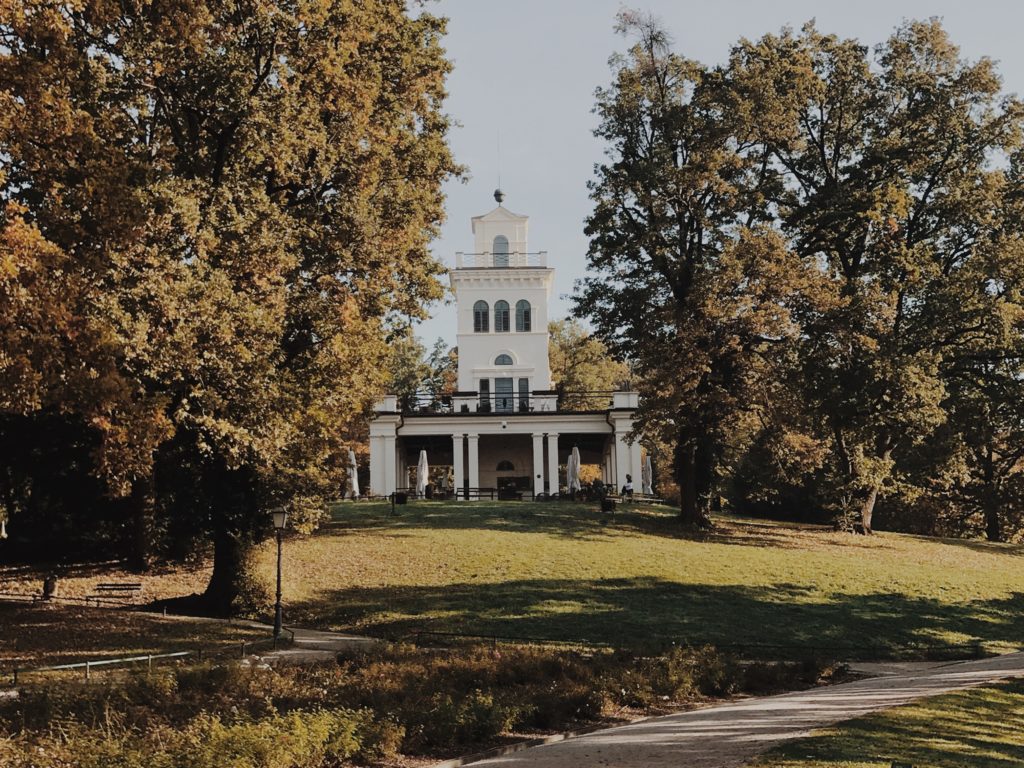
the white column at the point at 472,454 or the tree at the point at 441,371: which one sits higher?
the tree at the point at 441,371

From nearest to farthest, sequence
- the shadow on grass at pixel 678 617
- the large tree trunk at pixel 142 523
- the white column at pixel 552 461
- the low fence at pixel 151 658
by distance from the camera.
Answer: the low fence at pixel 151 658 → the shadow on grass at pixel 678 617 → the large tree trunk at pixel 142 523 → the white column at pixel 552 461

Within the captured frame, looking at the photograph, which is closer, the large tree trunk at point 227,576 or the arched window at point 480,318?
the large tree trunk at point 227,576

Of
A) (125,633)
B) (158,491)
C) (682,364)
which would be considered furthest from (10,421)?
(682,364)

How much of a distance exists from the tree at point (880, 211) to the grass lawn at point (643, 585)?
5096mm

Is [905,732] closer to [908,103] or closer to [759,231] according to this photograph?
[759,231]

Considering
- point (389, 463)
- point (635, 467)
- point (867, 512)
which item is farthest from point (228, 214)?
point (635, 467)

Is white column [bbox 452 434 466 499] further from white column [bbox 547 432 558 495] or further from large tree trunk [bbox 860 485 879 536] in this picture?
large tree trunk [bbox 860 485 879 536]

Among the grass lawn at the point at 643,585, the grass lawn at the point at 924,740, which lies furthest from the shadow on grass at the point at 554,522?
the grass lawn at the point at 924,740

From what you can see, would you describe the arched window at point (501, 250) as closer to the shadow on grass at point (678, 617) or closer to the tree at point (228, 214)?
the tree at point (228, 214)

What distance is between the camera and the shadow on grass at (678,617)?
1955cm

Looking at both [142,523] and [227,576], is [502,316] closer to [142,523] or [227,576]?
[142,523]

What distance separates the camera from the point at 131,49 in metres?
17.7

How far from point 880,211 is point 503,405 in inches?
1107

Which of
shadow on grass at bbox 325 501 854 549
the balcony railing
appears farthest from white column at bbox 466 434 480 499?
shadow on grass at bbox 325 501 854 549
